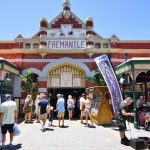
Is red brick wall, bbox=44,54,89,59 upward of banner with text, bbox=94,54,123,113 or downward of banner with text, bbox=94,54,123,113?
upward

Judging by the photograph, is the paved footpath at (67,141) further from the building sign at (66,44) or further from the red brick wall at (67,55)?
the building sign at (66,44)

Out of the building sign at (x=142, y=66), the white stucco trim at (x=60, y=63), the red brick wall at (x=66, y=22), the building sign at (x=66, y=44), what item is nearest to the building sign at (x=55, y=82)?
the white stucco trim at (x=60, y=63)

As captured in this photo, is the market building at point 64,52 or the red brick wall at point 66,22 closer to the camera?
the market building at point 64,52

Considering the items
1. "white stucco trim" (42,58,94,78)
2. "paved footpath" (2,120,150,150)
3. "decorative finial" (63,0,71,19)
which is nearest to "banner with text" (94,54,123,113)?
"paved footpath" (2,120,150,150)

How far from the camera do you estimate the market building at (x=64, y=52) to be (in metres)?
18.9

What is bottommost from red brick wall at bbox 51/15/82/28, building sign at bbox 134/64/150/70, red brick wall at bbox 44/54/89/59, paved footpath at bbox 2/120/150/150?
paved footpath at bbox 2/120/150/150

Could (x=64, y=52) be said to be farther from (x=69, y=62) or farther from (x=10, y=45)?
(x=10, y=45)

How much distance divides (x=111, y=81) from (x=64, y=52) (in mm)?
8967

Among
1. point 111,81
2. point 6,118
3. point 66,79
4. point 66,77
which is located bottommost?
point 6,118

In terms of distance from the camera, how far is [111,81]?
10562 millimetres

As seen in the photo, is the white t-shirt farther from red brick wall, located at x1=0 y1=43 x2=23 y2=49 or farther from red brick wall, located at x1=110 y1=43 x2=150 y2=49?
red brick wall, located at x1=110 y1=43 x2=150 y2=49

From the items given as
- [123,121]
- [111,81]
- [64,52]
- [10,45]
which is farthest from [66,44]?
[123,121]

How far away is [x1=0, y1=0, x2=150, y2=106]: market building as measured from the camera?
744 inches

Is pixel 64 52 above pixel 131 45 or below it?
below
